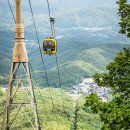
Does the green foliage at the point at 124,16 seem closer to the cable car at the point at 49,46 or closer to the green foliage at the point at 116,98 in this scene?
the green foliage at the point at 116,98

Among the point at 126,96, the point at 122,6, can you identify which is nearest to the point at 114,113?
the point at 126,96

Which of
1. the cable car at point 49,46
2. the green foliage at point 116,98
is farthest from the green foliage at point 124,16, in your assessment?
the cable car at point 49,46

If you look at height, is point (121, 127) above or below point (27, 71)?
below

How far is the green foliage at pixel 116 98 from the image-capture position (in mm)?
19156

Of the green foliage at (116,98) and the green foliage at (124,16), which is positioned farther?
the green foliage at (124,16)

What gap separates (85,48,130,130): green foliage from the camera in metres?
→ 19.2

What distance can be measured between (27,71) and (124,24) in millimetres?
6335

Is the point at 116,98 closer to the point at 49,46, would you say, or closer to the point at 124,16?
the point at 124,16

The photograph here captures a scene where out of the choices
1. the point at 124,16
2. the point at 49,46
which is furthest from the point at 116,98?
the point at 49,46

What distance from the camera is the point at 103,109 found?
67.2 feet

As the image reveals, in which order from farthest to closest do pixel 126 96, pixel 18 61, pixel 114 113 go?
pixel 126 96, pixel 18 61, pixel 114 113

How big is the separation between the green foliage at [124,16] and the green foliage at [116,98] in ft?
4.02

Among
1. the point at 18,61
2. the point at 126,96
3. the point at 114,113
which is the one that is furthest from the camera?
the point at 126,96

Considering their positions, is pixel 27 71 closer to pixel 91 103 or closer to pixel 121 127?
pixel 91 103
